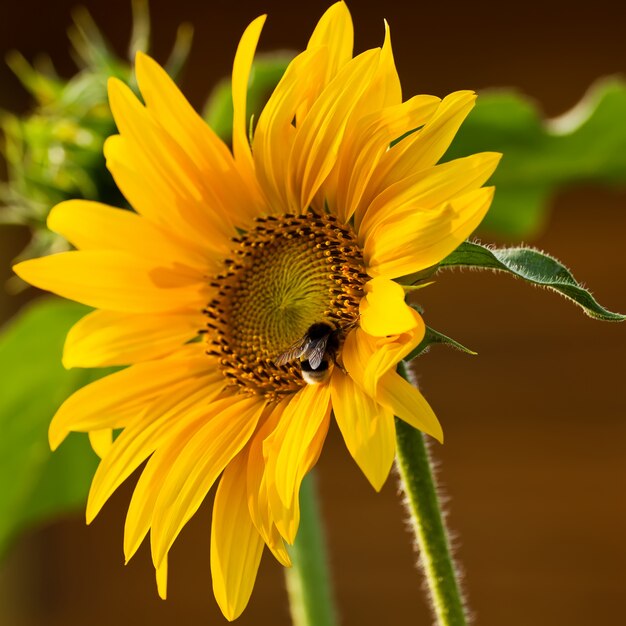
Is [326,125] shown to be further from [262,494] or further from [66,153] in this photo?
[66,153]

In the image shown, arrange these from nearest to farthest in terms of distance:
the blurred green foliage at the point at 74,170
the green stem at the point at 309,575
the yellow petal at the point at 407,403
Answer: the yellow petal at the point at 407,403 → the green stem at the point at 309,575 → the blurred green foliage at the point at 74,170

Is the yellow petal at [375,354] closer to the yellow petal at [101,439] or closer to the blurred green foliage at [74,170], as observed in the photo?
the yellow petal at [101,439]

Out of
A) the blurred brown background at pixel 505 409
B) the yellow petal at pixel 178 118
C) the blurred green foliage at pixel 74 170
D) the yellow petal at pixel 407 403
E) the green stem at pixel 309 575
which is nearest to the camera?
the yellow petal at pixel 407 403

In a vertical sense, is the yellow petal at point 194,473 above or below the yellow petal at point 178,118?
below


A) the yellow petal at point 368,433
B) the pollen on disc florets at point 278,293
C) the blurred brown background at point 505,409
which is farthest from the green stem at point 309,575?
the blurred brown background at point 505,409

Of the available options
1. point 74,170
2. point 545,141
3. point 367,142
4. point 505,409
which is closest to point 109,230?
point 367,142
